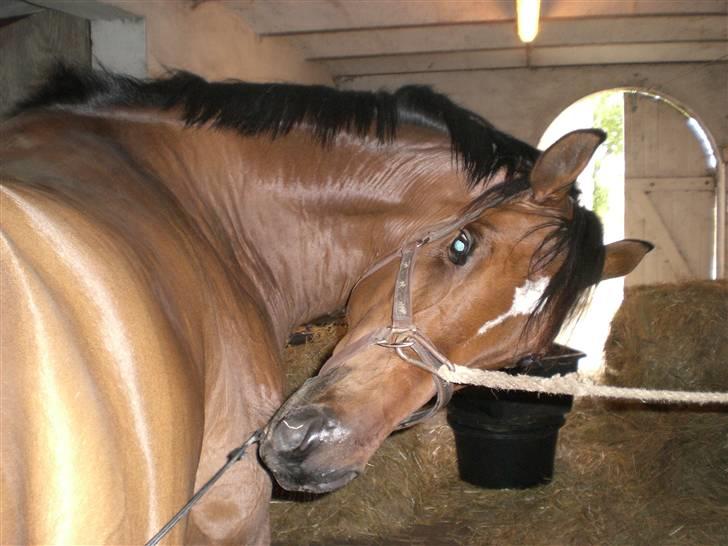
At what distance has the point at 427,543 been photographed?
3.65 metres

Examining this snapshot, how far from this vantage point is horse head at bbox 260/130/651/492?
1.44 m

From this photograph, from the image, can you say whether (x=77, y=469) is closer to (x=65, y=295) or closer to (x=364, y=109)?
(x=65, y=295)

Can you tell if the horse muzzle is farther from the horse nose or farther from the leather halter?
the leather halter

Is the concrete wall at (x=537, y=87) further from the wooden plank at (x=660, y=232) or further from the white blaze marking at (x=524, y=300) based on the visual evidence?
the white blaze marking at (x=524, y=300)

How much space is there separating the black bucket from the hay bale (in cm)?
87

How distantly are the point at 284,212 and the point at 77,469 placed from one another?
1.10 m

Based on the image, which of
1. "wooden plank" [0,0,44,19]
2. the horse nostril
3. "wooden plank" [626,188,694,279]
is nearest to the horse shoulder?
the horse nostril

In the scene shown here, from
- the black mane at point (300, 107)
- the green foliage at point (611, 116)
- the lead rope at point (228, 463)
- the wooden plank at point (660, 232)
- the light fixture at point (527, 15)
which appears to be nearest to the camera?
the lead rope at point (228, 463)

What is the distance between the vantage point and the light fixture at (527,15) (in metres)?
4.41

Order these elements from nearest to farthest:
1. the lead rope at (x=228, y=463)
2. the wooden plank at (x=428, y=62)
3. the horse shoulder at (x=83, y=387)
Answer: the horse shoulder at (x=83, y=387) < the lead rope at (x=228, y=463) < the wooden plank at (x=428, y=62)

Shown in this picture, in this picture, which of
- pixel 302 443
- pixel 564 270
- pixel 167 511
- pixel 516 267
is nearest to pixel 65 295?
pixel 167 511

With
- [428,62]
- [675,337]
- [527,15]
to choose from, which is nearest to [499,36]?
[428,62]

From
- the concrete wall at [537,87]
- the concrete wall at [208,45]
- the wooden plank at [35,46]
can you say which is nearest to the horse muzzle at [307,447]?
the concrete wall at [208,45]

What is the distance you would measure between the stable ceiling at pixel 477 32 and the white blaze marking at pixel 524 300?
13.1 ft
